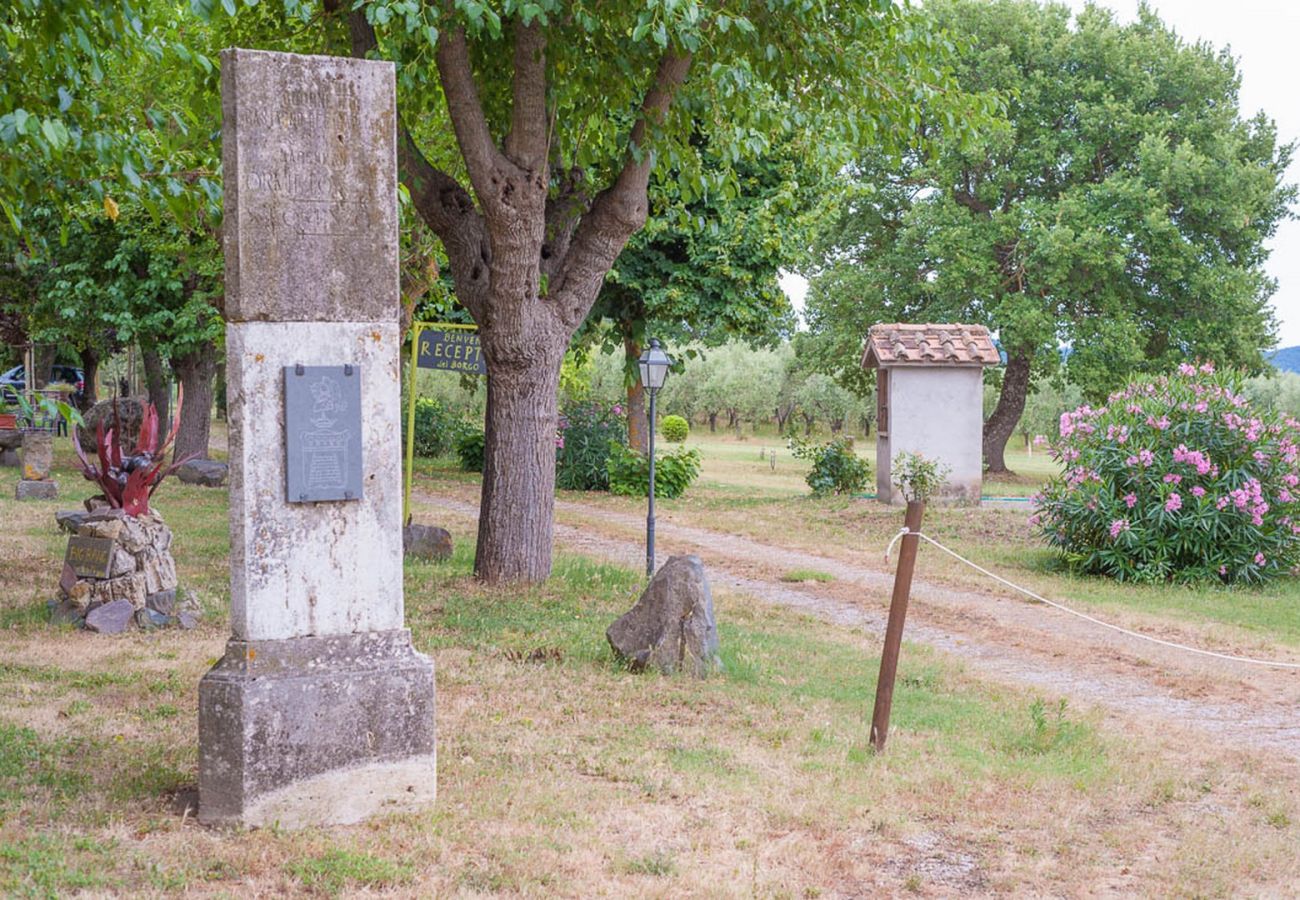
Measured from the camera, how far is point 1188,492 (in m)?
14.2

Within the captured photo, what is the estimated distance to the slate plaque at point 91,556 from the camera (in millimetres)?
9273

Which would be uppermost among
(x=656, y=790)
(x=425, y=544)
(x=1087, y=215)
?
(x=1087, y=215)

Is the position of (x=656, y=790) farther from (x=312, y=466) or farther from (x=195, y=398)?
(x=195, y=398)

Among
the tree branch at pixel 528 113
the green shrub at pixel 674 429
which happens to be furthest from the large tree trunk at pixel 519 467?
the green shrub at pixel 674 429

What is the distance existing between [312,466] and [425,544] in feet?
25.9

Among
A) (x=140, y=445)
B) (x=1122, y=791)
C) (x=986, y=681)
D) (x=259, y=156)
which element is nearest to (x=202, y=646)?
(x=140, y=445)

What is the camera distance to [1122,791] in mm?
6164

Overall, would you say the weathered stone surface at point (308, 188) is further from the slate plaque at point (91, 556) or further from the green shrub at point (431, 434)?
the green shrub at point (431, 434)

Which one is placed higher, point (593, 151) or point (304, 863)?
point (593, 151)

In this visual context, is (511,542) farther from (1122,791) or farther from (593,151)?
(1122,791)

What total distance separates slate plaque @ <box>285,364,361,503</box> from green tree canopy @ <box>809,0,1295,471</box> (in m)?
25.6

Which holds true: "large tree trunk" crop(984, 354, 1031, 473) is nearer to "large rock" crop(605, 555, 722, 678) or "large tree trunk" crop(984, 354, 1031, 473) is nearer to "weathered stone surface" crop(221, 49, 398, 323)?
"large rock" crop(605, 555, 722, 678)

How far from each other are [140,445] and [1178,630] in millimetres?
8946

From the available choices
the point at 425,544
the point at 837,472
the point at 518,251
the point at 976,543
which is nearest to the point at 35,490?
the point at 425,544
